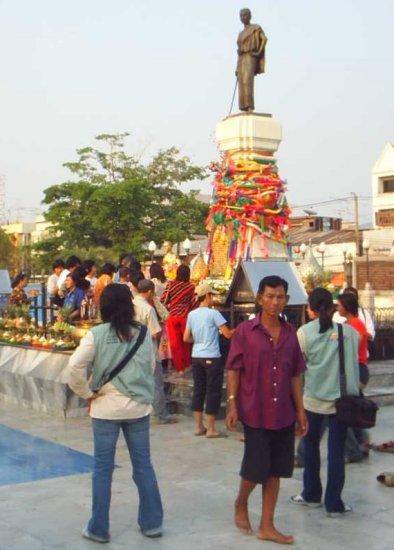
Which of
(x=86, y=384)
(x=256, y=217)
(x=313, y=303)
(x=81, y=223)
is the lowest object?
(x=86, y=384)

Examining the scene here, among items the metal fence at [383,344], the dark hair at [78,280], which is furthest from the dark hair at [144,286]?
the metal fence at [383,344]

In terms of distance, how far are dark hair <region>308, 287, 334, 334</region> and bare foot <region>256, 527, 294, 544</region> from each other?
1.46m

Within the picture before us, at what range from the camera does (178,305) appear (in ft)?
32.8

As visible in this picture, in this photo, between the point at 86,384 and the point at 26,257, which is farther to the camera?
the point at 26,257

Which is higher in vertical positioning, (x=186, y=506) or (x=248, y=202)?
(x=248, y=202)

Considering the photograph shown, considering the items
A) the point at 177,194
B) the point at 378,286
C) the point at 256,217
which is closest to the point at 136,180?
the point at 177,194

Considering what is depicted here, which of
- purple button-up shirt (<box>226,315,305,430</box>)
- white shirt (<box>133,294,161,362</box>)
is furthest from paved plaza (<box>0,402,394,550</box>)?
white shirt (<box>133,294,161,362</box>)

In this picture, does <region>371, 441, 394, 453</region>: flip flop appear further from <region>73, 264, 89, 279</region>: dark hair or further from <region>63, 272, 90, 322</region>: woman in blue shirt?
<region>73, 264, 89, 279</region>: dark hair

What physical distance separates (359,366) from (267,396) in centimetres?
232

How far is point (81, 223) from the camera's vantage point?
3862 cm

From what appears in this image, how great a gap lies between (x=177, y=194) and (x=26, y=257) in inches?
707

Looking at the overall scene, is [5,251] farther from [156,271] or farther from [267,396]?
[267,396]

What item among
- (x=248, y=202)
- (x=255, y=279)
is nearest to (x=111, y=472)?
(x=255, y=279)

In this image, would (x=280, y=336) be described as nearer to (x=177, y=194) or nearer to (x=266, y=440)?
(x=266, y=440)
